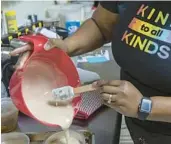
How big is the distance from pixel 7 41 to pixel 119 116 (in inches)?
26.1

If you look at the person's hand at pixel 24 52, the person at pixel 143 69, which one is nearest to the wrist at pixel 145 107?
the person at pixel 143 69

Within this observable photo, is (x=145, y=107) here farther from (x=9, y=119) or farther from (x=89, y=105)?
(x=9, y=119)

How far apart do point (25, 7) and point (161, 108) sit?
1.25 meters

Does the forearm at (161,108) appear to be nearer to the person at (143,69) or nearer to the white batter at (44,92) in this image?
the person at (143,69)

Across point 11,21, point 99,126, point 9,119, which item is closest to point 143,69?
point 99,126

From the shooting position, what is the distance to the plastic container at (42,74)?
0.84 meters

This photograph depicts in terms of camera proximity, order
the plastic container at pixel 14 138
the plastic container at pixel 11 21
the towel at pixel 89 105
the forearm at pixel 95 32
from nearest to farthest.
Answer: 1. the plastic container at pixel 14 138
2. the towel at pixel 89 105
3. the forearm at pixel 95 32
4. the plastic container at pixel 11 21

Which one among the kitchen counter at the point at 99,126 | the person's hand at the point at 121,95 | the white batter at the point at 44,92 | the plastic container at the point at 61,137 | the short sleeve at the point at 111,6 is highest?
the short sleeve at the point at 111,6

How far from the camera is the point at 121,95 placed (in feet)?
2.68

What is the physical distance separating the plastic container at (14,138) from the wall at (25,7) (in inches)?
34.1

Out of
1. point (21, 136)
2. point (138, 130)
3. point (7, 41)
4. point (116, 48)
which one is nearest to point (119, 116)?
point (138, 130)

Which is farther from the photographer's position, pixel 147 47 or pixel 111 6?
pixel 111 6

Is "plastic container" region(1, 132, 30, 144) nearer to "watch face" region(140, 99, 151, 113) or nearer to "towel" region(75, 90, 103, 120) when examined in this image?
"towel" region(75, 90, 103, 120)

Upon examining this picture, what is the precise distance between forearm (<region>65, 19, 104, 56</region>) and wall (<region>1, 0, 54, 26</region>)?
0.61 m
